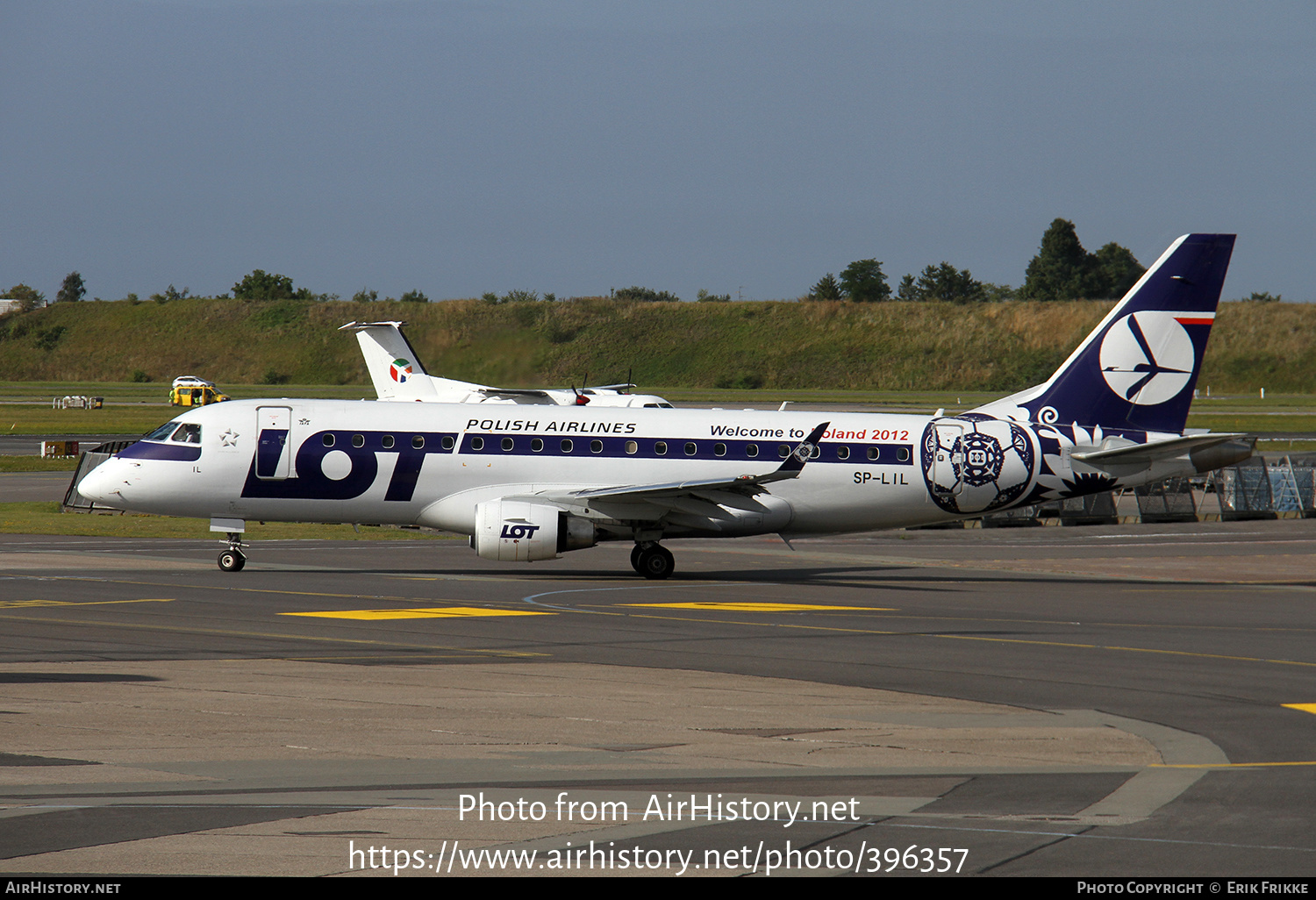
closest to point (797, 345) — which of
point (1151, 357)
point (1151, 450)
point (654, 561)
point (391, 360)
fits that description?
point (391, 360)

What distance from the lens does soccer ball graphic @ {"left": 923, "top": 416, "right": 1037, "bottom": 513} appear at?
32.3m

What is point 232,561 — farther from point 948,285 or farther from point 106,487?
point 948,285

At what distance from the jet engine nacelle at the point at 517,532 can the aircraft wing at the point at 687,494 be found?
750 mm

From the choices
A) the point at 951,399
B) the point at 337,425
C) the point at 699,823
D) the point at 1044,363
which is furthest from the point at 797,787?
the point at 1044,363

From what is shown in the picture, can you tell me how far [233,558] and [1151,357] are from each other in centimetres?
2212

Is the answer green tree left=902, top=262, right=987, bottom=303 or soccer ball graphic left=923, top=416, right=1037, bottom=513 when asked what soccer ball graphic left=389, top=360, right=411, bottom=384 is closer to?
soccer ball graphic left=923, top=416, right=1037, bottom=513

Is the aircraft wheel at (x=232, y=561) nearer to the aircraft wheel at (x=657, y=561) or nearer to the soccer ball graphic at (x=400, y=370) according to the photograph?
the aircraft wheel at (x=657, y=561)

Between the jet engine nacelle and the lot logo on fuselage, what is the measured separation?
14.2 m

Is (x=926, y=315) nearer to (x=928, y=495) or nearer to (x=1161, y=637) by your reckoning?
(x=928, y=495)

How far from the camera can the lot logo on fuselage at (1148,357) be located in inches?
1310

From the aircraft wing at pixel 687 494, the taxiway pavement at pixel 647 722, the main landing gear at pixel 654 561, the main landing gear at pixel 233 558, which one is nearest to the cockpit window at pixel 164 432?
the main landing gear at pixel 233 558

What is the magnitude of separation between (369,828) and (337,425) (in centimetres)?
2234

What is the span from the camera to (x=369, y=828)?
9.47 meters

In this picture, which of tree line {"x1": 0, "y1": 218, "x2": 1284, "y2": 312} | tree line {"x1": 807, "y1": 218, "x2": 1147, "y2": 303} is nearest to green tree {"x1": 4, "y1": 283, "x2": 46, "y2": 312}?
tree line {"x1": 0, "y1": 218, "x2": 1284, "y2": 312}
